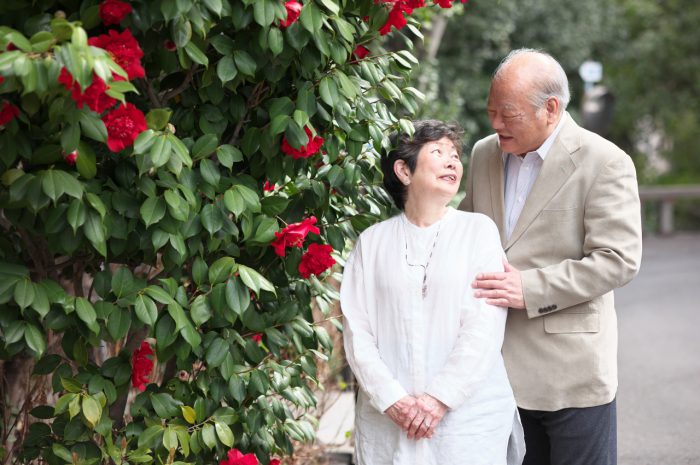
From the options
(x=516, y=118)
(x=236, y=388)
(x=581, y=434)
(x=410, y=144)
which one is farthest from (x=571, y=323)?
(x=236, y=388)

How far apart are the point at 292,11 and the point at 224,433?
1387mm

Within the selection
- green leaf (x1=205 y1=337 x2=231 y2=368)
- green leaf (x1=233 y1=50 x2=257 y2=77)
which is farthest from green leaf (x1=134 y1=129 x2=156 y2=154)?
green leaf (x1=205 y1=337 x2=231 y2=368)

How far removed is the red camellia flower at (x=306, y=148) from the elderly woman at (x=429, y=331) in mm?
374

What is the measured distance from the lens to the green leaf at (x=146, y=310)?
9.38 ft

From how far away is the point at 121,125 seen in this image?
2.66 metres

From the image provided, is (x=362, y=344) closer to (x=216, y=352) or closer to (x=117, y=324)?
(x=216, y=352)

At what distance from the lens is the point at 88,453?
3.20 metres

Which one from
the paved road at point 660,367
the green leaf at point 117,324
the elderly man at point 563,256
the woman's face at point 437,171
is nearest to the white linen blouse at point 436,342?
the woman's face at point 437,171

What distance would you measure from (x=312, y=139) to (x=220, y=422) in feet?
3.24

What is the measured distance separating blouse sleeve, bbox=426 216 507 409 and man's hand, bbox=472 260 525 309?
20 mm

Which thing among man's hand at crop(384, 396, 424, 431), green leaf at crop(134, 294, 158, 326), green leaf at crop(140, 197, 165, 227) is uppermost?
green leaf at crop(140, 197, 165, 227)

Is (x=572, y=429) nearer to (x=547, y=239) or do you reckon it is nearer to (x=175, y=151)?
(x=547, y=239)

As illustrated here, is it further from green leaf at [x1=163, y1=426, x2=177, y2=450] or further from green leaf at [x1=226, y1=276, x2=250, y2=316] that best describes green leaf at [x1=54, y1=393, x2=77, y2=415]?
green leaf at [x1=226, y1=276, x2=250, y2=316]

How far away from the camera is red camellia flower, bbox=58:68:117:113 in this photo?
92.4 inches
